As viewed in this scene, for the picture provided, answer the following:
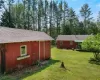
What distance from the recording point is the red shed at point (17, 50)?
1330 centimetres

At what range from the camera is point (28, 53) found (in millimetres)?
17266

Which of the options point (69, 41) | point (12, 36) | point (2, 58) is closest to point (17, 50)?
point (12, 36)

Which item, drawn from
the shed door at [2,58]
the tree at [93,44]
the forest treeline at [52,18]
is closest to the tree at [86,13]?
the forest treeline at [52,18]

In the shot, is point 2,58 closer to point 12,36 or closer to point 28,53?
point 12,36

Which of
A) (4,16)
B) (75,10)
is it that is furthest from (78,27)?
(4,16)

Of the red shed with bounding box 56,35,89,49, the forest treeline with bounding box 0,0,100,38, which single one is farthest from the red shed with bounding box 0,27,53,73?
the forest treeline with bounding box 0,0,100,38

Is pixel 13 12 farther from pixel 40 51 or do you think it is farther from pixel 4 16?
pixel 40 51

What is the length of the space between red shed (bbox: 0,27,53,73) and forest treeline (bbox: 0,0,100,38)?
3626cm

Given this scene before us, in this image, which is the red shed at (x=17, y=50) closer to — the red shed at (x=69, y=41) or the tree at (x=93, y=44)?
the tree at (x=93, y=44)

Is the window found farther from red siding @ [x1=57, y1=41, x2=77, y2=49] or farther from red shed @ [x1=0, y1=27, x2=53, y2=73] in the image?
red siding @ [x1=57, y1=41, x2=77, y2=49]

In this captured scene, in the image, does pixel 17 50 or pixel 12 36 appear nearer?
pixel 17 50

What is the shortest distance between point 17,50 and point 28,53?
231 cm

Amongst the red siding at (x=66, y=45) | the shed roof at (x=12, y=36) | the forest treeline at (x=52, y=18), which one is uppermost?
the forest treeline at (x=52, y=18)

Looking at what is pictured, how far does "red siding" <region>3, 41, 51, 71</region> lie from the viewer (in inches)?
546
